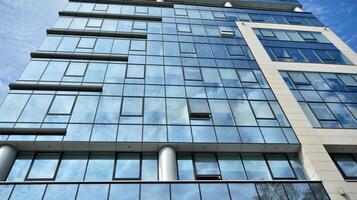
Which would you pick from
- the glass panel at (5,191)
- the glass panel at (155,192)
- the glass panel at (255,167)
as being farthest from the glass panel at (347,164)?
the glass panel at (5,191)

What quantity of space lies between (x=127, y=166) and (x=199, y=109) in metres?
6.10

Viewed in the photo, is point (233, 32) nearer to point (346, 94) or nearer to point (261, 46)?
point (261, 46)

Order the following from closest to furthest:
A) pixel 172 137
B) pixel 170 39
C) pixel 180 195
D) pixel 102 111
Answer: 1. pixel 180 195
2. pixel 172 137
3. pixel 102 111
4. pixel 170 39

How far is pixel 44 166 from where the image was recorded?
15297 millimetres

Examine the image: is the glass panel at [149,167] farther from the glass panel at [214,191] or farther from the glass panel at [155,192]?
the glass panel at [214,191]

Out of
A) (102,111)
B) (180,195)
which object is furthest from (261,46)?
(180,195)

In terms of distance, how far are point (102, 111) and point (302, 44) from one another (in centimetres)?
2029

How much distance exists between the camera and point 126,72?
70.2 ft

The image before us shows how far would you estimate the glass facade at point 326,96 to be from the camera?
64.3 feet

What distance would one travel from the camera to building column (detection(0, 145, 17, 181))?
1434cm

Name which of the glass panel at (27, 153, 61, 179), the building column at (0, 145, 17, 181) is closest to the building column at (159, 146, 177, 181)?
the glass panel at (27, 153, 61, 179)

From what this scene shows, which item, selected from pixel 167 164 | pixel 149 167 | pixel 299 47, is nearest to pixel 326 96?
pixel 299 47

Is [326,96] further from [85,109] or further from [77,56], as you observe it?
[77,56]

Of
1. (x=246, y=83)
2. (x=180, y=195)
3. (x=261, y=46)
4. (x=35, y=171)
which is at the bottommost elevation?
(x=180, y=195)
